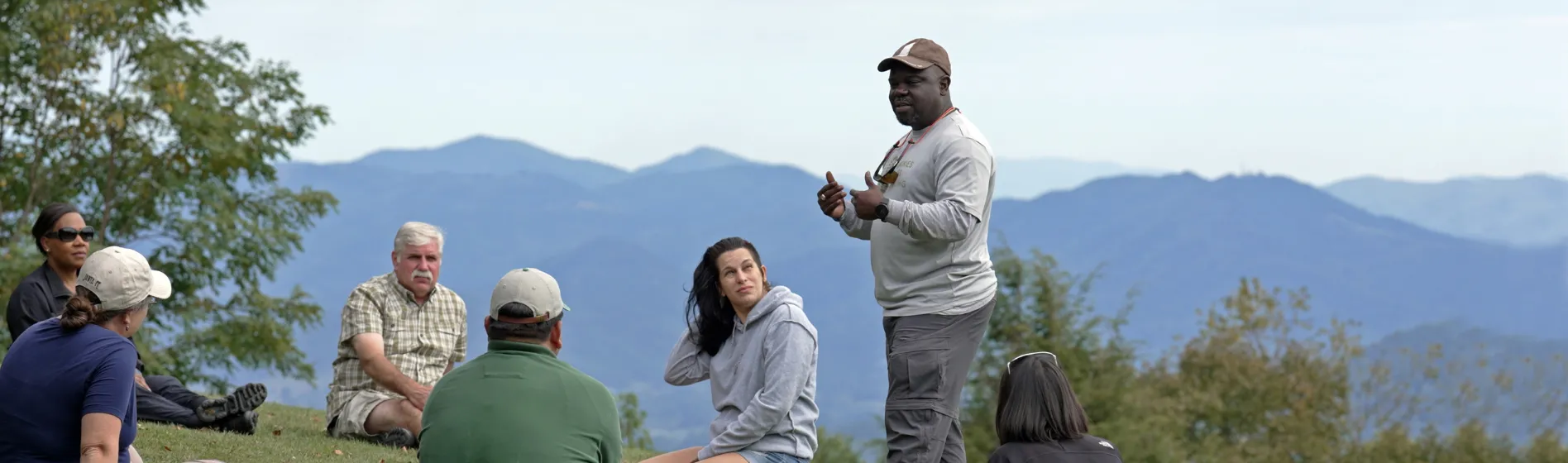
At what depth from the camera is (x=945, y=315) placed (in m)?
5.75

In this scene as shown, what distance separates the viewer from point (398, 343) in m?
8.13

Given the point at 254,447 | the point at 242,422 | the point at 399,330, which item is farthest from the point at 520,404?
the point at 242,422

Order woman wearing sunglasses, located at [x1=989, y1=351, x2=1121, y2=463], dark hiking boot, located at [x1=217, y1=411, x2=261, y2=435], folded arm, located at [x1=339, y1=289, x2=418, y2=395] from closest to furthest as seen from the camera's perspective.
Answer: woman wearing sunglasses, located at [x1=989, y1=351, x2=1121, y2=463], folded arm, located at [x1=339, y1=289, x2=418, y2=395], dark hiking boot, located at [x1=217, y1=411, x2=261, y2=435]

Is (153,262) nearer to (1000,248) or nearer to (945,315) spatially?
(1000,248)

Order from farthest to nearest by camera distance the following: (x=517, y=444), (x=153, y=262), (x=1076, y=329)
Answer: (x=1076, y=329) → (x=153, y=262) → (x=517, y=444)

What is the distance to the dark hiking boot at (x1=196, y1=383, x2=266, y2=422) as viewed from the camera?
8367 millimetres

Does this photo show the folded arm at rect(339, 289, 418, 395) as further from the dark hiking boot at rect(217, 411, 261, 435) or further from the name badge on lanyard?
the name badge on lanyard

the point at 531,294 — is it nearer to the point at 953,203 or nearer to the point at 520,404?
the point at 520,404

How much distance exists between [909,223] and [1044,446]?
1.15m

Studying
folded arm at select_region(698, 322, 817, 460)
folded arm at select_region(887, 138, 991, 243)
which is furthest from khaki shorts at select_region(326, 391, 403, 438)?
folded arm at select_region(887, 138, 991, 243)

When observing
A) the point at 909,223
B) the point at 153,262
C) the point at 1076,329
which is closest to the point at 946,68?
the point at 909,223

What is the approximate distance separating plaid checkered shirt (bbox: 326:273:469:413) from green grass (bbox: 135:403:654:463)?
335 millimetres

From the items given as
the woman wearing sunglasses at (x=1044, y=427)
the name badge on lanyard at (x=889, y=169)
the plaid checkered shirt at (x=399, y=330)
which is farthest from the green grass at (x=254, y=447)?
the woman wearing sunglasses at (x=1044, y=427)

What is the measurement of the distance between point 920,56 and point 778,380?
135 centimetres
